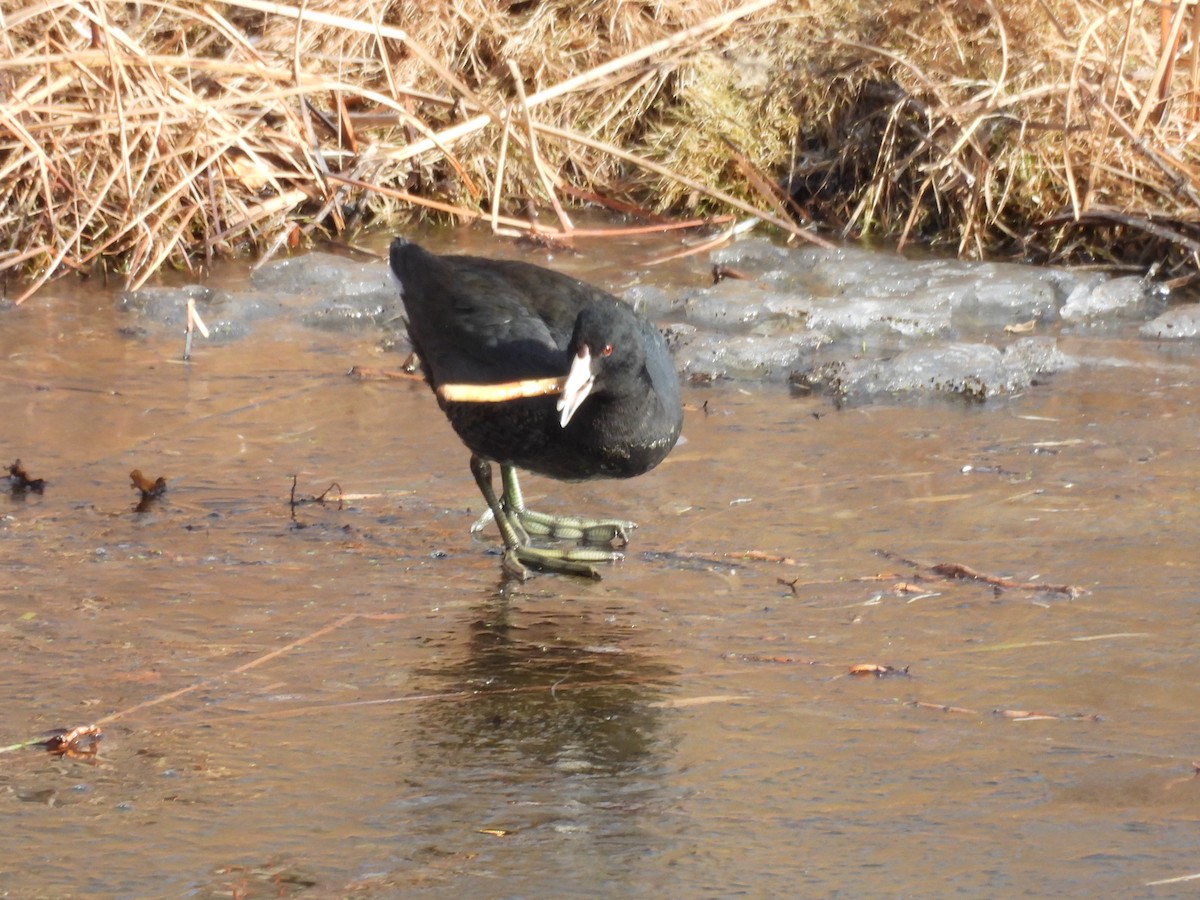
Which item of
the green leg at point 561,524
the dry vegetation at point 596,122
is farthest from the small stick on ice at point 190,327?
the green leg at point 561,524

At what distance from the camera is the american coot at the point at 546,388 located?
12.2ft

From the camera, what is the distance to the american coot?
3.73 metres

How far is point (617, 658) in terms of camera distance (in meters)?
3.18

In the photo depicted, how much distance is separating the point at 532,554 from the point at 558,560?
10 cm

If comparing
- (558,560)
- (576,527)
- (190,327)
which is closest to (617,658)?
(558,560)

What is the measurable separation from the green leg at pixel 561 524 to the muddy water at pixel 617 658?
0.10 m

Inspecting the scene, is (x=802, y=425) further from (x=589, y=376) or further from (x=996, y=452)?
(x=589, y=376)

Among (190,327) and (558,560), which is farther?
(190,327)

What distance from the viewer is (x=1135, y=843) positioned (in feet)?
7.68

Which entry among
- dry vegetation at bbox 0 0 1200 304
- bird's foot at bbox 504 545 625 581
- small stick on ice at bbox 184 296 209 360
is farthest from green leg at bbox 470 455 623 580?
dry vegetation at bbox 0 0 1200 304

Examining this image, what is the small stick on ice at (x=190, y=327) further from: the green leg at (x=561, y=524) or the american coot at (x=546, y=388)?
the green leg at (x=561, y=524)

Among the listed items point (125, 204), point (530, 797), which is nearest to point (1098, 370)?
point (530, 797)

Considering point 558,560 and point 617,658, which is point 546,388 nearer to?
point 558,560

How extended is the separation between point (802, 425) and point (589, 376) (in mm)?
1209
